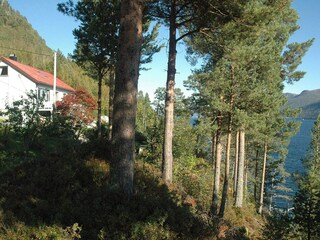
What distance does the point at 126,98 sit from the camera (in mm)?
5977

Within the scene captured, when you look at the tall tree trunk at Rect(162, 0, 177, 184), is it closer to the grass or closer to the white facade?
the grass

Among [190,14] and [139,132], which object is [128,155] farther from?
[139,132]

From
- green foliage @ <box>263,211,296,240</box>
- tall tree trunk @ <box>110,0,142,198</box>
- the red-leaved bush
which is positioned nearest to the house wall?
the red-leaved bush

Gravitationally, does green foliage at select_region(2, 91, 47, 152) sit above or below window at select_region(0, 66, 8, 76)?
below

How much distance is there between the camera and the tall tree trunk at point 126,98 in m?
5.93

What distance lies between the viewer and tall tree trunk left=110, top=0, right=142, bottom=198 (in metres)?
5.93

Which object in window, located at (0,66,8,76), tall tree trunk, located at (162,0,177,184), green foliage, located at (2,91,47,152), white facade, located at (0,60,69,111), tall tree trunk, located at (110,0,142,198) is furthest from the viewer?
window, located at (0,66,8,76)

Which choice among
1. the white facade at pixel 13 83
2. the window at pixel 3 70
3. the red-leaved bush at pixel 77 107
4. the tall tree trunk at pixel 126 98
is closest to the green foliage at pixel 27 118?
the red-leaved bush at pixel 77 107

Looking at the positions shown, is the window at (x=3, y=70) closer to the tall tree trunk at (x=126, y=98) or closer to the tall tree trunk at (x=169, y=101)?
the tall tree trunk at (x=169, y=101)

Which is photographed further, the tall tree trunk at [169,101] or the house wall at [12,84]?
the house wall at [12,84]

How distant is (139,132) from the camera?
88.6 ft

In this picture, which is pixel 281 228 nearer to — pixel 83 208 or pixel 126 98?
pixel 83 208

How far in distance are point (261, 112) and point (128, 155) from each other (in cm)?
1004

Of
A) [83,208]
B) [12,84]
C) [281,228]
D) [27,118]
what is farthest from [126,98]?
[12,84]
